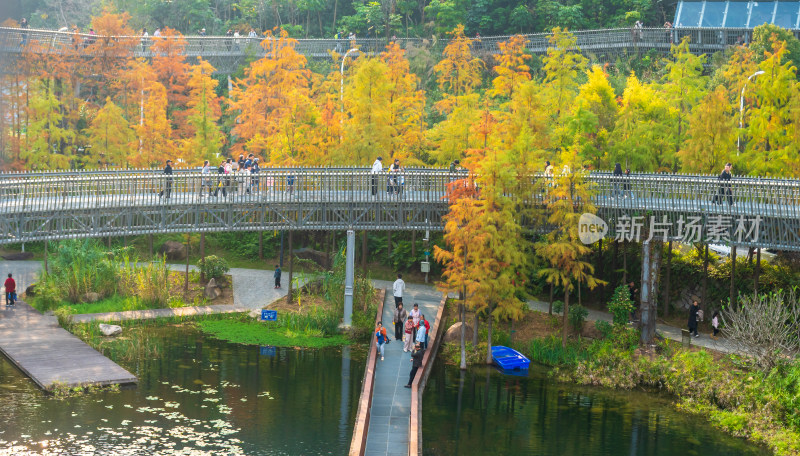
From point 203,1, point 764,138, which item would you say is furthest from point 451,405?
point 203,1

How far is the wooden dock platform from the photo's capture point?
37969 mm

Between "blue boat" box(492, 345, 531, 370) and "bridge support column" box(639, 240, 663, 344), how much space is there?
5.64 meters

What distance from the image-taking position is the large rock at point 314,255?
5806 centimetres

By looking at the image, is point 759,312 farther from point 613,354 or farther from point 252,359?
point 252,359

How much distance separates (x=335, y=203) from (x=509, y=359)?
11.1 meters

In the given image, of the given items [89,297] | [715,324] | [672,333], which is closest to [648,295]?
[672,333]

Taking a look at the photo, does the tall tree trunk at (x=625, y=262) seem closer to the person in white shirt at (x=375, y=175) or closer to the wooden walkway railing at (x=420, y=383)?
the wooden walkway railing at (x=420, y=383)

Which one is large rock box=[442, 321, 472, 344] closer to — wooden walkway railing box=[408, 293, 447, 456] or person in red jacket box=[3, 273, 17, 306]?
wooden walkway railing box=[408, 293, 447, 456]

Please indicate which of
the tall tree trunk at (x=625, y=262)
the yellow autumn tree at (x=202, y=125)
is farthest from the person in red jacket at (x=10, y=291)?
the tall tree trunk at (x=625, y=262)

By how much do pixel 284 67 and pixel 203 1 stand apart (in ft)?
118

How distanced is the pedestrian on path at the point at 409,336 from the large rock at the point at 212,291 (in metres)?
13.0

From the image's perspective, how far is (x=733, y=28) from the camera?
7581 cm

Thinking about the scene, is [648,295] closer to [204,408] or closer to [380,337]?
[380,337]

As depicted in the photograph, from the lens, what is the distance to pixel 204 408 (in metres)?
36.2
